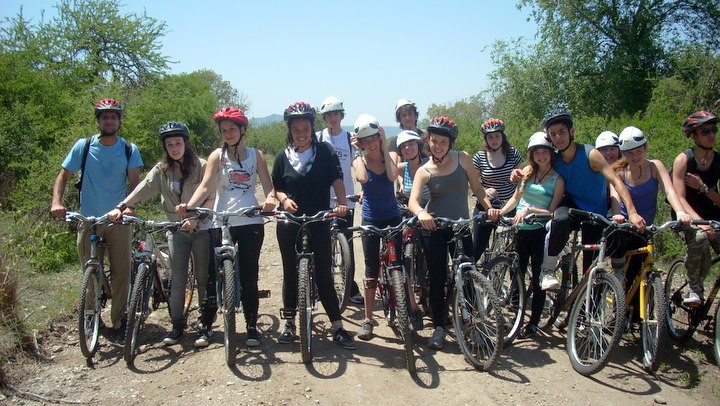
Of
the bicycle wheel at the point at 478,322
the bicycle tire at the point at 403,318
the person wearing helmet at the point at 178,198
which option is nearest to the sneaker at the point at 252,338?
the person wearing helmet at the point at 178,198

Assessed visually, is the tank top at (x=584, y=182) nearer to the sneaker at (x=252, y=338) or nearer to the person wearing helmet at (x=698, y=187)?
the person wearing helmet at (x=698, y=187)

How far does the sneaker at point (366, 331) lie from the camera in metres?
5.37

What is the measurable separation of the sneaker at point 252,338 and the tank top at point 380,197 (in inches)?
63.0

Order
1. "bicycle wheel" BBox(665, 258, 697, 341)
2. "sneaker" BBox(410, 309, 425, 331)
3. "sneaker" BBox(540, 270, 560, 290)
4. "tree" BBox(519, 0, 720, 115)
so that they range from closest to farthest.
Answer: "sneaker" BBox(540, 270, 560, 290), "bicycle wheel" BBox(665, 258, 697, 341), "sneaker" BBox(410, 309, 425, 331), "tree" BBox(519, 0, 720, 115)

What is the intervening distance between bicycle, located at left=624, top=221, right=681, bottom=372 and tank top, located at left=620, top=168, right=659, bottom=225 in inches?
13.6

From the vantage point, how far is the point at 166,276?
5.91 m

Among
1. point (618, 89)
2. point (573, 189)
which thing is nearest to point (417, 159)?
point (573, 189)

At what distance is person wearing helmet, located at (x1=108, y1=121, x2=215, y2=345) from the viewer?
5.16 meters

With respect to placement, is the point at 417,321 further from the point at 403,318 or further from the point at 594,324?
the point at 594,324

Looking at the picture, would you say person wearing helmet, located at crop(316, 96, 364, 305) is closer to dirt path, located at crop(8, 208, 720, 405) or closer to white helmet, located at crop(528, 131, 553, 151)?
dirt path, located at crop(8, 208, 720, 405)

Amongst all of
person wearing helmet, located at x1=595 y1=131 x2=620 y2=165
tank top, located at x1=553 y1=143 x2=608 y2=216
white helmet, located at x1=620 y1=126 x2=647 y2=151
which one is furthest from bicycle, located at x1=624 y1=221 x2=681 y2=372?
person wearing helmet, located at x1=595 y1=131 x2=620 y2=165

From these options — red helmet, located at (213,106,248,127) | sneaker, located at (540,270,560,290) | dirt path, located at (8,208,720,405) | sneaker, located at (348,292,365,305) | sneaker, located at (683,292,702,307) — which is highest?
red helmet, located at (213,106,248,127)

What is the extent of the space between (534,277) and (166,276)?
390cm

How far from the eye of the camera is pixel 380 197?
18.0 ft
